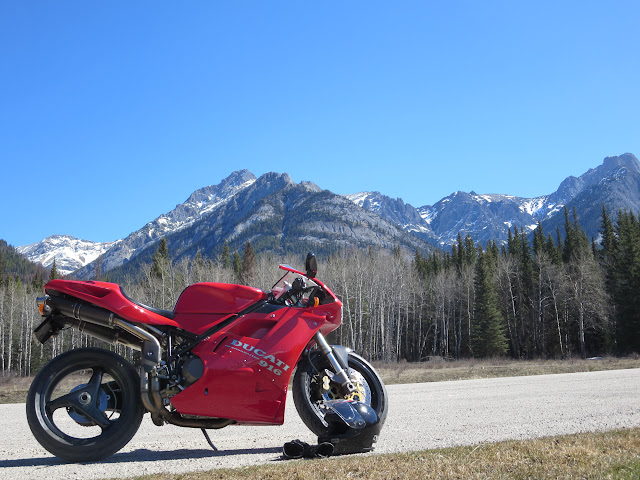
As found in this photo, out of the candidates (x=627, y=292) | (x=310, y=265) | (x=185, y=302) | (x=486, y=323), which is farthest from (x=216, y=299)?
(x=486, y=323)

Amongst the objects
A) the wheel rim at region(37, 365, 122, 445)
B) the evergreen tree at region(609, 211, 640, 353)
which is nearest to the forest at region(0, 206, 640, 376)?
the evergreen tree at region(609, 211, 640, 353)

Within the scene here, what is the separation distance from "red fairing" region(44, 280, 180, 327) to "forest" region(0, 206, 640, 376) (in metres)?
46.6

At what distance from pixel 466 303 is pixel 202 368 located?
6974cm

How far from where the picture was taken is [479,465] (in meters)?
4.22

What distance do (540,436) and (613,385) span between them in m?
9.05

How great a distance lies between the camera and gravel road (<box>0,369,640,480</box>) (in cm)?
493

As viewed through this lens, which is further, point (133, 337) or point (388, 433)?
point (388, 433)

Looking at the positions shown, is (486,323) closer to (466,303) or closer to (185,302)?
(466,303)

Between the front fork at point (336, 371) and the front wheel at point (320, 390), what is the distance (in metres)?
0.07

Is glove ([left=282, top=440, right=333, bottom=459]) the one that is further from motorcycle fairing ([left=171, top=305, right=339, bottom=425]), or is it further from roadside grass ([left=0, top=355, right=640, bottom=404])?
roadside grass ([left=0, top=355, right=640, bottom=404])

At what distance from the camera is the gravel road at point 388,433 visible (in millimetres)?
4926

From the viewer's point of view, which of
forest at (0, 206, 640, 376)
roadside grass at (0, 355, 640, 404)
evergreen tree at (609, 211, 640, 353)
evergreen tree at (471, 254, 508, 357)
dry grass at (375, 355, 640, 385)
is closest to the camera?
roadside grass at (0, 355, 640, 404)

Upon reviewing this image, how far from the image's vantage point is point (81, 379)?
19.3 feet

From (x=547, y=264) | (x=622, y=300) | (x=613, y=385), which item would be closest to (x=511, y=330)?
(x=547, y=264)
